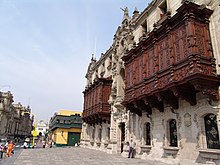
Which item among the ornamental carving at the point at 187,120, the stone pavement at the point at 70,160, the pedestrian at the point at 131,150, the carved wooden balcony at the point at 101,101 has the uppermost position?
the carved wooden balcony at the point at 101,101

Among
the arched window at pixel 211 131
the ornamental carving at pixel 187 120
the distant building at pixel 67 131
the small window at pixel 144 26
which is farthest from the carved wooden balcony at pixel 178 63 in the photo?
the distant building at pixel 67 131

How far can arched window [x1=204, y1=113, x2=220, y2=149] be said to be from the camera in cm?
1017

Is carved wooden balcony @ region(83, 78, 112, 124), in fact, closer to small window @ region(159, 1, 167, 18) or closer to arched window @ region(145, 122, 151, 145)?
arched window @ region(145, 122, 151, 145)

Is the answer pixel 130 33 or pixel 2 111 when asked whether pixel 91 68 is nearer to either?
pixel 130 33

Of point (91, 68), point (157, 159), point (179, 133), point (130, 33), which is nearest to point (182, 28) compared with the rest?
point (179, 133)

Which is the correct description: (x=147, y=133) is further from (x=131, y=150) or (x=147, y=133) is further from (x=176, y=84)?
(x=176, y=84)

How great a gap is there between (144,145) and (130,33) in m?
11.9

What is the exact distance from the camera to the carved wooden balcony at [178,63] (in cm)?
1015

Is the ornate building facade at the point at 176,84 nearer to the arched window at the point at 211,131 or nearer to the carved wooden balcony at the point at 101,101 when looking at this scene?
the arched window at the point at 211,131

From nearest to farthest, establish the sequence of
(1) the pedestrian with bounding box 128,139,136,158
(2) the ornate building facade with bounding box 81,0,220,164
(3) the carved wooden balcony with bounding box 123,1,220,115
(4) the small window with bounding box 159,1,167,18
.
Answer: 1. (3) the carved wooden balcony with bounding box 123,1,220,115
2. (2) the ornate building facade with bounding box 81,0,220,164
3. (1) the pedestrian with bounding box 128,139,136,158
4. (4) the small window with bounding box 159,1,167,18

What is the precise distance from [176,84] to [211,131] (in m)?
3.07

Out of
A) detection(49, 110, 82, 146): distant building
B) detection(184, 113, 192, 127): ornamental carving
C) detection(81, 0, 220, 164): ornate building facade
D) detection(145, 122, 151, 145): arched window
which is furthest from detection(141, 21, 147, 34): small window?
detection(49, 110, 82, 146): distant building

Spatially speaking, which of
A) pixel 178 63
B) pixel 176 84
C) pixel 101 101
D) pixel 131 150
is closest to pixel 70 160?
pixel 131 150

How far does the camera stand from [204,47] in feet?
35.6
